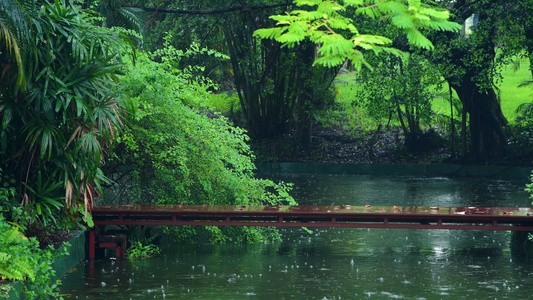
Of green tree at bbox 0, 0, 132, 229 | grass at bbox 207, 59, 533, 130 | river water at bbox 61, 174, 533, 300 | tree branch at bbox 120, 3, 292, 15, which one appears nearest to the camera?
green tree at bbox 0, 0, 132, 229

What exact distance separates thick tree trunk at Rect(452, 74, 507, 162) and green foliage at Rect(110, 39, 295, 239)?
600 inches

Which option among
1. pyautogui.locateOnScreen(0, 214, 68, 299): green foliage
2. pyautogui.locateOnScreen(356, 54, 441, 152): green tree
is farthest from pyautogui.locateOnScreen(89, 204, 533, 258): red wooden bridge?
pyautogui.locateOnScreen(356, 54, 441, 152): green tree

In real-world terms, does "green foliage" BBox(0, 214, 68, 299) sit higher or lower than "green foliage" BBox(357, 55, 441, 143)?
lower

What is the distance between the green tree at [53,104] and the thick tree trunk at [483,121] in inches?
744

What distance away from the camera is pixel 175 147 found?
41.5ft

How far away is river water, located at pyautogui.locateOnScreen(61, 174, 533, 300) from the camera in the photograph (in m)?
9.80

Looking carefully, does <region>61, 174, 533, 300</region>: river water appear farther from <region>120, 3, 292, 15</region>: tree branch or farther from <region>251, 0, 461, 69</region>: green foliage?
<region>120, 3, 292, 15</region>: tree branch

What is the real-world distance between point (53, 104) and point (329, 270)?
463 centimetres

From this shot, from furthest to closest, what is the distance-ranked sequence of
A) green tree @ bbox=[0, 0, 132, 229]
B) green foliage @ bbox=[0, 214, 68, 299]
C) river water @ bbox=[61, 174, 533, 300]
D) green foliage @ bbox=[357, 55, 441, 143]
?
green foliage @ bbox=[357, 55, 441, 143], river water @ bbox=[61, 174, 533, 300], green tree @ bbox=[0, 0, 132, 229], green foliage @ bbox=[0, 214, 68, 299]

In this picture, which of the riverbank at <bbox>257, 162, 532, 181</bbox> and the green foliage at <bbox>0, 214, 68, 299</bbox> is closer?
the green foliage at <bbox>0, 214, 68, 299</bbox>

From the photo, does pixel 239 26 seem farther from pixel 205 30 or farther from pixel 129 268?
pixel 129 268

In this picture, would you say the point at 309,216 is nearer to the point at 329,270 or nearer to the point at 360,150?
the point at 329,270

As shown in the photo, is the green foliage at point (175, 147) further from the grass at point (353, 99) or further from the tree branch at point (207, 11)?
the grass at point (353, 99)

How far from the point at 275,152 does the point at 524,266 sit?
2039 cm
